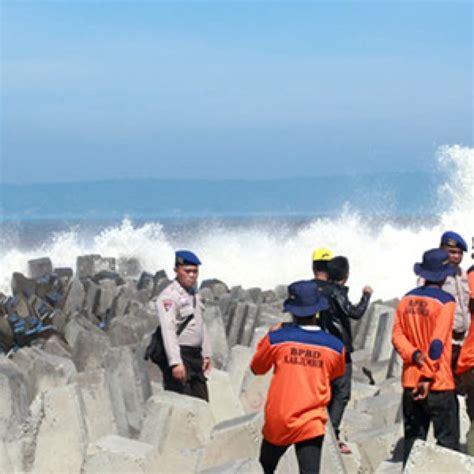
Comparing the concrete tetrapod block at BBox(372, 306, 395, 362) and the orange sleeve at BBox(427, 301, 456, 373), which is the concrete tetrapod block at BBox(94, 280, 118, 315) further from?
the orange sleeve at BBox(427, 301, 456, 373)

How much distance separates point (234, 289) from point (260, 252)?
1109 centimetres

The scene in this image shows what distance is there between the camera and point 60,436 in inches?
217

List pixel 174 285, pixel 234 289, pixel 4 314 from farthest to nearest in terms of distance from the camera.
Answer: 1. pixel 234 289
2. pixel 4 314
3. pixel 174 285

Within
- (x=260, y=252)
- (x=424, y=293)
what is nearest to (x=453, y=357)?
(x=424, y=293)

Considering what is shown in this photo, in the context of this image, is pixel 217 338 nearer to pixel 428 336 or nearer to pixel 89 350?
pixel 89 350

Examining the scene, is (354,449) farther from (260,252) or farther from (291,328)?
(260,252)

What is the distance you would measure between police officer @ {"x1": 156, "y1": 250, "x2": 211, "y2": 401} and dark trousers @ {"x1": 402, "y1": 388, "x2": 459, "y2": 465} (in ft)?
4.12

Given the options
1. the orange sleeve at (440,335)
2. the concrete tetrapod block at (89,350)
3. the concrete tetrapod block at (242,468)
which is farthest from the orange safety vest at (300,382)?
the concrete tetrapod block at (89,350)

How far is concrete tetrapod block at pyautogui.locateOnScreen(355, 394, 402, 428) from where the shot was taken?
20.1 ft

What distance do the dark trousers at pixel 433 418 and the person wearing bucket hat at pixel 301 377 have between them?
627 millimetres

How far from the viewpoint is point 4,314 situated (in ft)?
33.6

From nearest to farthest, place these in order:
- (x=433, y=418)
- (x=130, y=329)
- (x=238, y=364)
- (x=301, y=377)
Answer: (x=301, y=377), (x=433, y=418), (x=238, y=364), (x=130, y=329)

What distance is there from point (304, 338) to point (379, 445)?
51.8 inches

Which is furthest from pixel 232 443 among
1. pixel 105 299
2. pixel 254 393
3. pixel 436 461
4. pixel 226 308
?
pixel 105 299
